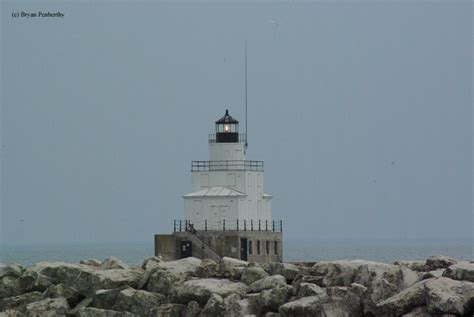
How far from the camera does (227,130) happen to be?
42625 millimetres

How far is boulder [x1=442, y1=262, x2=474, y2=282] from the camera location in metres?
19.8

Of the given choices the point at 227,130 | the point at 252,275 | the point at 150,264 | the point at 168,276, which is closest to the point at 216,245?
the point at 227,130

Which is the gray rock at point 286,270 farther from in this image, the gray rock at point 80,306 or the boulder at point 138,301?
the gray rock at point 80,306

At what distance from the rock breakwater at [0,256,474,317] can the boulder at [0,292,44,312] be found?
13 millimetres

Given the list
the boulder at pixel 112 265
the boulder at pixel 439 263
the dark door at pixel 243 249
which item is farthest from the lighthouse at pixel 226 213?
the boulder at pixel 439 263

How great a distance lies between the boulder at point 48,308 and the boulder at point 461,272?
6.59m

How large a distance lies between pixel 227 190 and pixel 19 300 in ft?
55.1

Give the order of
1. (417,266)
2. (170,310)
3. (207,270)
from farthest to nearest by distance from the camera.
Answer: (207,270) → (417,266) → (170,310)

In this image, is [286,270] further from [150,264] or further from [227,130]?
[227,130]

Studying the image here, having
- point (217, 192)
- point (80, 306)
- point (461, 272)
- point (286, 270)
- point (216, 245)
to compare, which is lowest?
point (80, 306)

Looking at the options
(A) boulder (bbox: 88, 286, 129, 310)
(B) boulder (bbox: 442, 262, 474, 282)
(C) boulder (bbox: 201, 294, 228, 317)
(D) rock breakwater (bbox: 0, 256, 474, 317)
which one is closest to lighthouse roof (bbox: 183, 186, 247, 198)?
(D) rock breakwater (bbox: 0, 256, 474, 317)

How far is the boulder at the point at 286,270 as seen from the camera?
74.4ft

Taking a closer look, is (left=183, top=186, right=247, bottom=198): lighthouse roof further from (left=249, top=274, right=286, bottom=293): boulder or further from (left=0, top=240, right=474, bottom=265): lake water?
(left=0, top=240, right=474, bottom=265): lake water

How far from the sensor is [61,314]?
2378 cm
